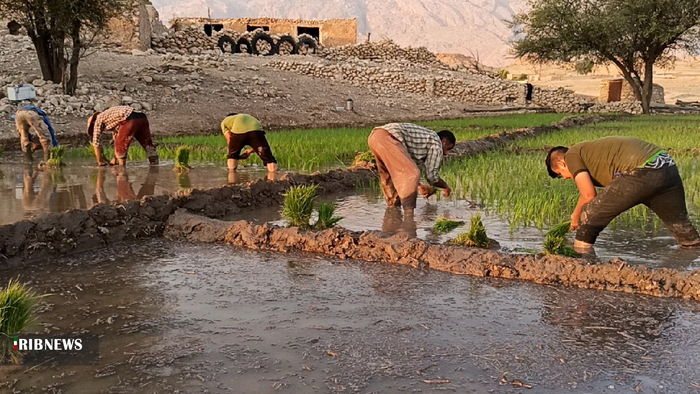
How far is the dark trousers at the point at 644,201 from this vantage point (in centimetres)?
466

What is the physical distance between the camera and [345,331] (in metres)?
3.30

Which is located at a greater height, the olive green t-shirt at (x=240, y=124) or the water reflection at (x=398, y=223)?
the olive green t-shirt at (x=240, y=124)

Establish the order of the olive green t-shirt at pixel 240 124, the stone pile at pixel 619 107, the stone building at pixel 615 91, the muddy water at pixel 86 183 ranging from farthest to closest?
the stone building at pixel 615 91 → the stone pile at pixel 619 107 → the olive green t-shirt at pixel 240 124 → the muddy water at pixel 86 183

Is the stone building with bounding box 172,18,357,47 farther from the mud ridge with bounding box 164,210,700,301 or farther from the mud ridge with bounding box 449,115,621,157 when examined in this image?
the mud ridge with bounding box 164,210,700,301

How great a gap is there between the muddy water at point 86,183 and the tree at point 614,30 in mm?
21706

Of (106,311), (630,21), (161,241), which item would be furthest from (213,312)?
(630,21)

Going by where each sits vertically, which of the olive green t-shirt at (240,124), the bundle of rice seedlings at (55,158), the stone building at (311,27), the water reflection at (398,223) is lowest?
the water reflection at (398,223)

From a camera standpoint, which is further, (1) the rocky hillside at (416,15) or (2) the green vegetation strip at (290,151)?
(1) the rocky hillside at (416,15)

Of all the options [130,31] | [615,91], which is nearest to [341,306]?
[130,31]

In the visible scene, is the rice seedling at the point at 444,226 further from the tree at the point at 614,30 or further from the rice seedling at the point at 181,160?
the tree at the point at 614,30

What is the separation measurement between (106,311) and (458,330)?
1.88m

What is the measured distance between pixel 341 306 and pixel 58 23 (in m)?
15.7

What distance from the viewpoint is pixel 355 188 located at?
8500mm

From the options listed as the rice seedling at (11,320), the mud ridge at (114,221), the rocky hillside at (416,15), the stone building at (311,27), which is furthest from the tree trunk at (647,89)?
the rocky hillside at (416,15)
